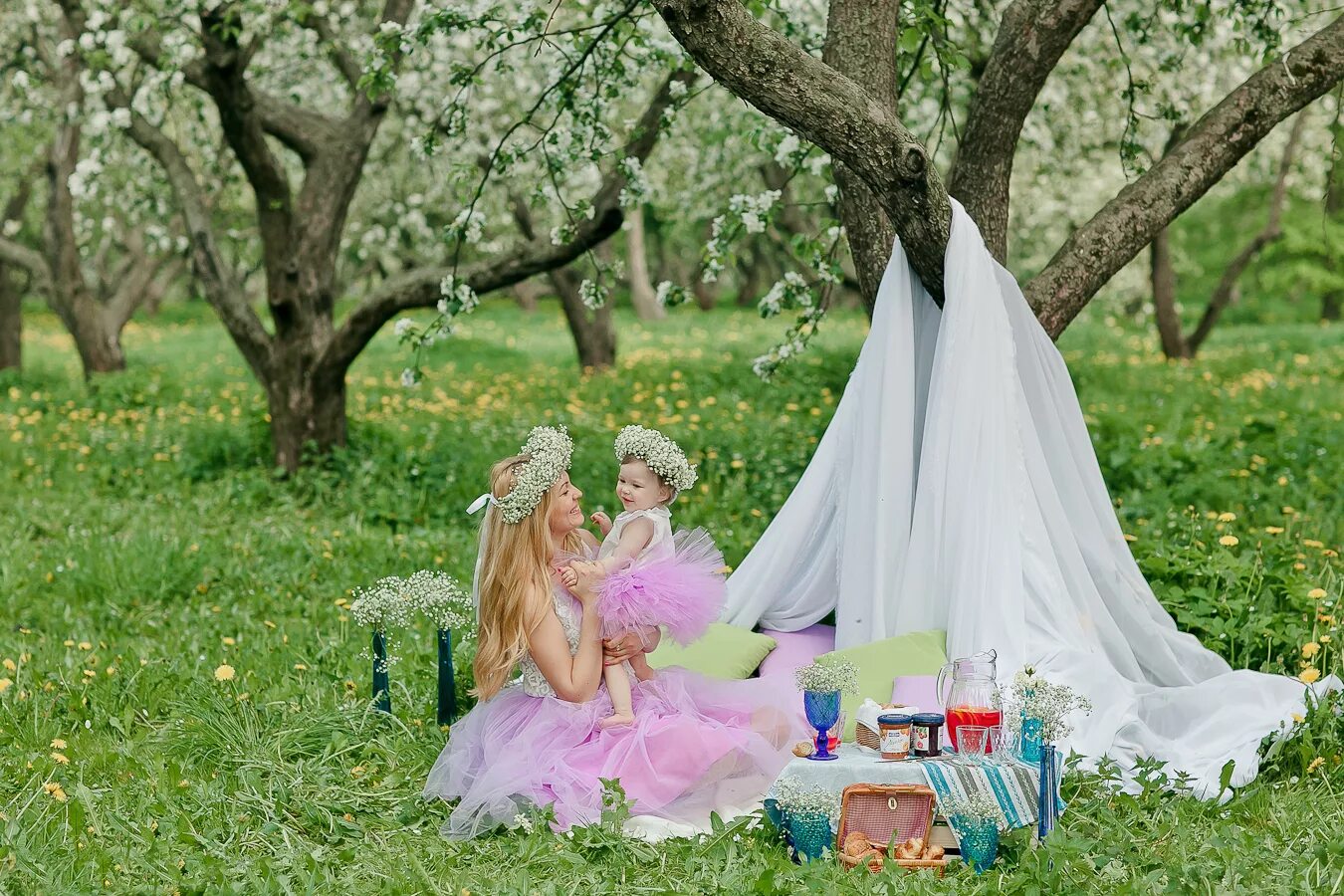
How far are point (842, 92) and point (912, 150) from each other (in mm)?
323

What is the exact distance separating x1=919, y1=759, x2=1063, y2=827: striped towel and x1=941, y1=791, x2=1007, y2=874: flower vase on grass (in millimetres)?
27

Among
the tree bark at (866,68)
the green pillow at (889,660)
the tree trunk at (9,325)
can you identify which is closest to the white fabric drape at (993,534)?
the green pillow at (889,660)

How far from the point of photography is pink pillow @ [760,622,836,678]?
5.20 m

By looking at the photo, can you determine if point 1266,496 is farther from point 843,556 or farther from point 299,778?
point 299,778

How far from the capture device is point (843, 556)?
5.30 meters

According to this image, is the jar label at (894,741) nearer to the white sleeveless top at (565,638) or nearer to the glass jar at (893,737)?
the glass jar at (893,737)

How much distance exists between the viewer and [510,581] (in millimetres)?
4359

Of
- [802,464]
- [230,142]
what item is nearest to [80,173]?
[230,142]

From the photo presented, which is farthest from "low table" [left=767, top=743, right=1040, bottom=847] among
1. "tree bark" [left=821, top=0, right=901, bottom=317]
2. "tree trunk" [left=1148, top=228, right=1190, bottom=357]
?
"tree trunk" [left=1148, top=228, right=1190, bottom=357]

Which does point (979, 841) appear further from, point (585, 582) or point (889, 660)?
point (585, 582)

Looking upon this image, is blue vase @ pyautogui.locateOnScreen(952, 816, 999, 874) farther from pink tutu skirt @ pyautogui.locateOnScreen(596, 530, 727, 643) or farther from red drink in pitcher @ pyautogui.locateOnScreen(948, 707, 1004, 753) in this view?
pink tutu skirt @ pyautogui.locateOnScreen(596, 530, 727, 643)

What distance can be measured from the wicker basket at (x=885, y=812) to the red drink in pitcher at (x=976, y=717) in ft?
0.85

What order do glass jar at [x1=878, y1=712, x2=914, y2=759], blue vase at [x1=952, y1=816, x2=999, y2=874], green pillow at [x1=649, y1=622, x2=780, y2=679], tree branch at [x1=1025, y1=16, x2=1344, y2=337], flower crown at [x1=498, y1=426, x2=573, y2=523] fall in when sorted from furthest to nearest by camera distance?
1. tree branch at [x1=1025, y1=16, x2=1344, y2=337]
2. green pillow at [x1=649, y1=622, x2=780, y2=679]
3. flower crown at [x1=498, y1=426, x2=573, y2=523]
4. glass jar at [x1=878, y1=712, x2=914, y2=759]
5. blue vase at [x1=952, y1=816, x2=999, y2=874]

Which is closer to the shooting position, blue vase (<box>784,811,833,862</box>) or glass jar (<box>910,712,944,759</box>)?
blue vase (<box>784,811,833,862</box>)
